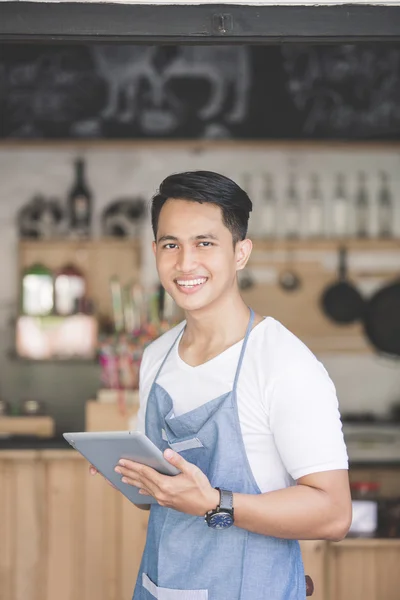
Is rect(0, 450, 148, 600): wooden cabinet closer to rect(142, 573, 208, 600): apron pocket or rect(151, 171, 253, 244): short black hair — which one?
rect(142, 573, 208, 600): apron pocket

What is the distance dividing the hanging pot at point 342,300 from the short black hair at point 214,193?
3831 mm

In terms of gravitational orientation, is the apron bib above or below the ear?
below

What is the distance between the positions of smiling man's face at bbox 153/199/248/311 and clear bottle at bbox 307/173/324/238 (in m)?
3.88

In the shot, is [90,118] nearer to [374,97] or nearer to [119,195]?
[119,195]

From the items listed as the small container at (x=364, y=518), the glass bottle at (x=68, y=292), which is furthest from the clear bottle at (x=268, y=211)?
the small container at (x=364, y=518)

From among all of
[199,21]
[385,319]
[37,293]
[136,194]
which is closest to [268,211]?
[136,194]

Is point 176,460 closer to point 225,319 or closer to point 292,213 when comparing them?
point 225,319

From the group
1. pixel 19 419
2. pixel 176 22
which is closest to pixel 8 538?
pixel 19 419

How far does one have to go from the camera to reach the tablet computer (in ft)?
5.97

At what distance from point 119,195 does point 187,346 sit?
385cm

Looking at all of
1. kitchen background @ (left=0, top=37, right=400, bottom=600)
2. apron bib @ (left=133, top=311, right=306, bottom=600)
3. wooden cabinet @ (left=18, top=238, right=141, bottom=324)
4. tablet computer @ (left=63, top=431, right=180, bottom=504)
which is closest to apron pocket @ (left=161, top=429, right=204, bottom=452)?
apron bib @ (left=133, top=311, right=306, bottom=600)

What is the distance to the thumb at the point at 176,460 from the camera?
1812mm

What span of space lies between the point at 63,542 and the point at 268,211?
260 centimetres

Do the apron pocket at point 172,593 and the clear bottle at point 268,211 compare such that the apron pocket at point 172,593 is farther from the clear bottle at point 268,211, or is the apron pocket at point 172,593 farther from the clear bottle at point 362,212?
the clear bottle at point 362,212
